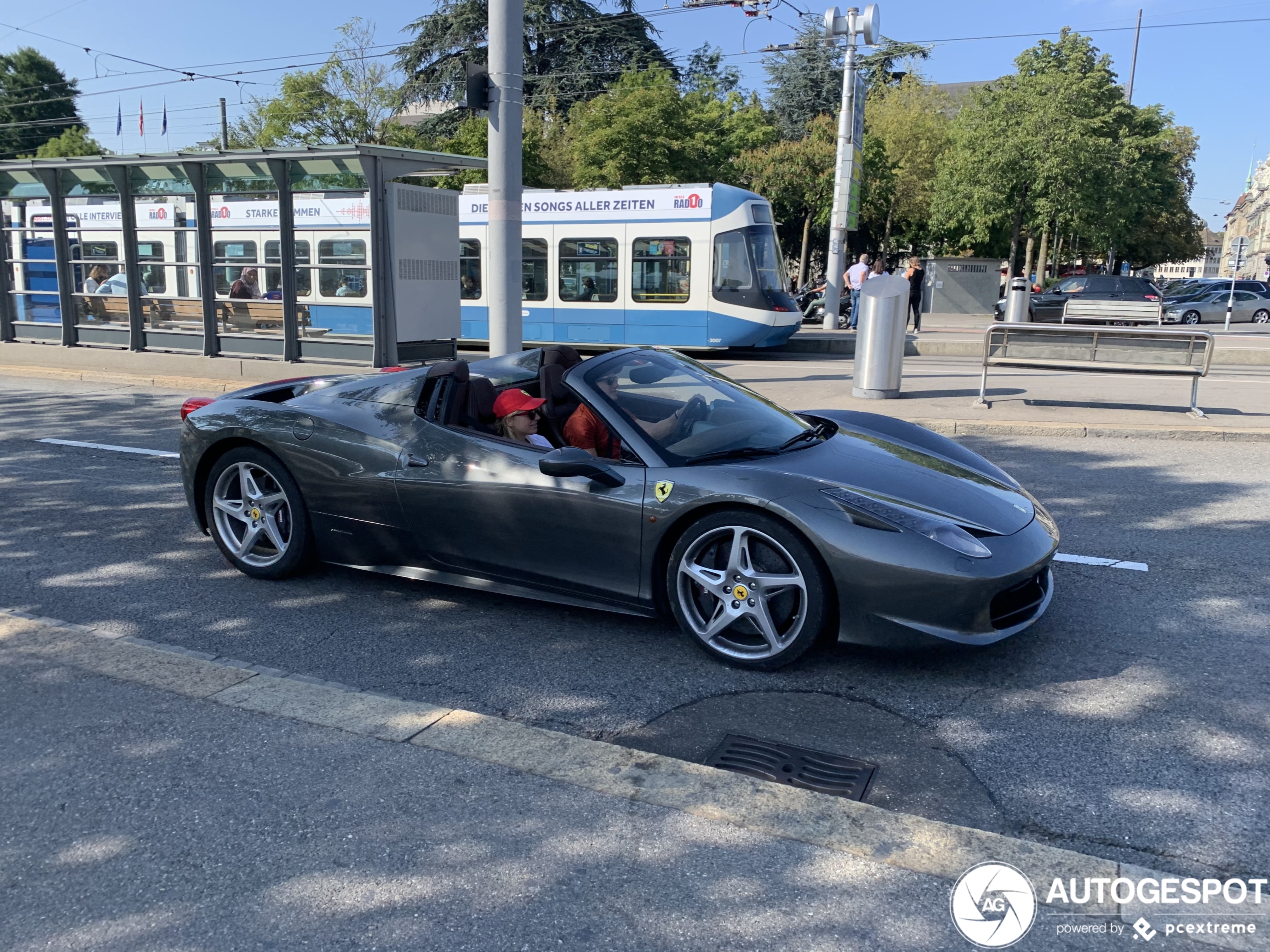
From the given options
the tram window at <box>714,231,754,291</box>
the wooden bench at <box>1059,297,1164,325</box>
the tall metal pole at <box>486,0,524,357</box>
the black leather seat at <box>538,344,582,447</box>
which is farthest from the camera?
the wooden bench at <box>1059,297,1164,325</box>

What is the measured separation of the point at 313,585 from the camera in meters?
5.14

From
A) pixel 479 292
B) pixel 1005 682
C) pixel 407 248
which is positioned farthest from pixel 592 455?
pixel 479 292

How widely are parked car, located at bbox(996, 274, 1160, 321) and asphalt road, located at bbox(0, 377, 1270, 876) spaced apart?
79.5ft

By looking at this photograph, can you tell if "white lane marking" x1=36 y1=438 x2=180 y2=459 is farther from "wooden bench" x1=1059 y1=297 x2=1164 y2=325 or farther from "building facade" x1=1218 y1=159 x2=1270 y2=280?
"building facade" x1=1218 y1=159 x2=1270 y2=280

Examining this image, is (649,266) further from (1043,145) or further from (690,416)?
(1043,145)

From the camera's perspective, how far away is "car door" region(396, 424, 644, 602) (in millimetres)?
4148

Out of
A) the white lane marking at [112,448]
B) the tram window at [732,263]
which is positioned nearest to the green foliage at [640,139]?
the tram window at [732,263]

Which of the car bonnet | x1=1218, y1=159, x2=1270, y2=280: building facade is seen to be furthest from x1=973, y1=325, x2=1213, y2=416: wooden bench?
x1=1218, y1=159, x2=1270, y2=280: building facade

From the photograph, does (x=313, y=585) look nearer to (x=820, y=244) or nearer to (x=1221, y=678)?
(x=1221, y=678)

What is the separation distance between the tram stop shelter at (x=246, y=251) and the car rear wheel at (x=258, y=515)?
798 centimetres

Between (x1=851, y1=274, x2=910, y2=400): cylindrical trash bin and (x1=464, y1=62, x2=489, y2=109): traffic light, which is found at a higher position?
(x1=464, y1=62, x2=489, y2=109): traffic light

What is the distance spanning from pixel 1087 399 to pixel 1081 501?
4.91m

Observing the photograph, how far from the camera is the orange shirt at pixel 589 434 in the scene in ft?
14.5

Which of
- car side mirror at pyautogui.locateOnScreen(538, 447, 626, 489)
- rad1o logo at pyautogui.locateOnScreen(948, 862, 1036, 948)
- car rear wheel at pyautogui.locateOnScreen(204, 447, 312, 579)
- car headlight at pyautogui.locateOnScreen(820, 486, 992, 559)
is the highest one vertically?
car side mirror at pyautogui.locateOnScreen(538, 447, 626, 489)
